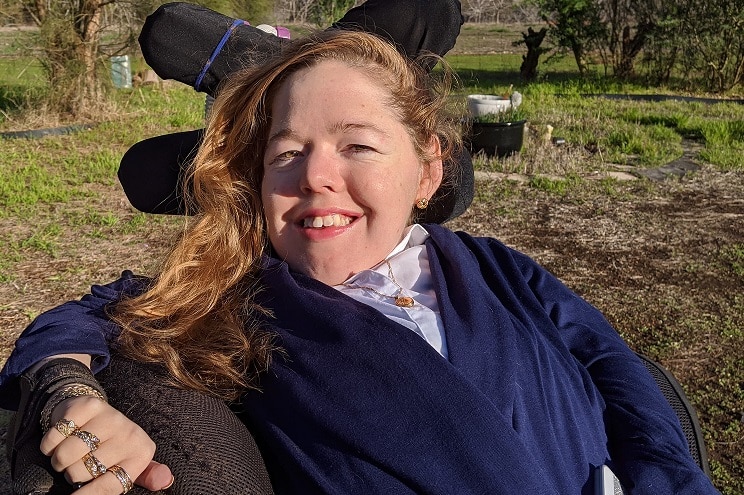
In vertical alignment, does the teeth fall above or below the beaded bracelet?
above

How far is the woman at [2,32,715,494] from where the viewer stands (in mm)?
1344

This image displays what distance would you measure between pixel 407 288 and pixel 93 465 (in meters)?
0.79

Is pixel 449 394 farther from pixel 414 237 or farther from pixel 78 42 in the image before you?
pixel 78 42

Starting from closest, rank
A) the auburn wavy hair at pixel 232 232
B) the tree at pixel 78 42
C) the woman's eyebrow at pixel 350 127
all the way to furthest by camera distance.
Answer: the auburn wavy hair at pixel 232 232, the woman's eyebrow at pixel 350 127, the tree at pixel 78 42

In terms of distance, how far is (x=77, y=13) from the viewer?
900cm

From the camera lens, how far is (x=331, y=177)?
1622 mm

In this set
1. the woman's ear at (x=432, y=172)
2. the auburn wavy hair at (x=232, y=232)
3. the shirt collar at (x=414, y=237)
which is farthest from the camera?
the woman's ear at (x=432, y=172)

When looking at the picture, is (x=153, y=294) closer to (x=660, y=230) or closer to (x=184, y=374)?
(x=184, y=374)

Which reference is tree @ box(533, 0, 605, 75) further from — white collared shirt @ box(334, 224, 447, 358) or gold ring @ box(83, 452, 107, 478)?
gold ring @ box(83, 452, 107, 478)

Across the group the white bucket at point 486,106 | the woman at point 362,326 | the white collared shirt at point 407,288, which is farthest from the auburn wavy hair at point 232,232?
the white bucket at point 486,106

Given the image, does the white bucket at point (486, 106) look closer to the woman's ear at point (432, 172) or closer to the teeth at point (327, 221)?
the woman's ear at point (432, 172)

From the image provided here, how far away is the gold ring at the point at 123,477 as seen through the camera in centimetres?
119

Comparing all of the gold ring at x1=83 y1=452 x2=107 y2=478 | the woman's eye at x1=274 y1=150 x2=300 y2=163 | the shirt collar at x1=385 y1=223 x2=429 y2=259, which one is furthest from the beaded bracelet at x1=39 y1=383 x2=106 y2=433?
the shirt collar at x1=385 y1=223 x2=429 y2=259

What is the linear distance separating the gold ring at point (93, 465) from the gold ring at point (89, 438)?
0.05 feet
